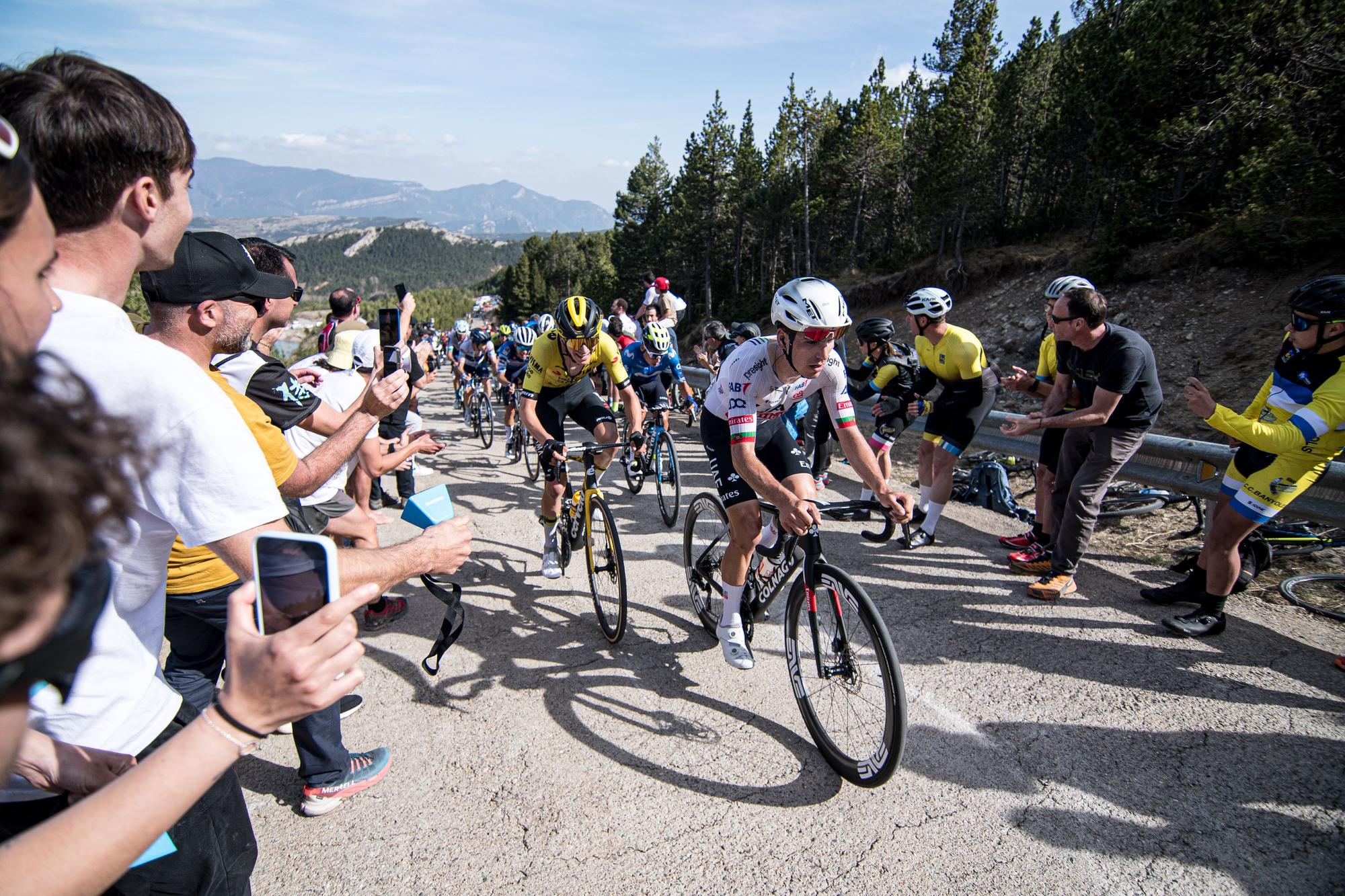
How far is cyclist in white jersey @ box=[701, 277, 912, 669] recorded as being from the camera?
3471mm

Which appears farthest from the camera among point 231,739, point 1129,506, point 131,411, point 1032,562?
point 1129,506

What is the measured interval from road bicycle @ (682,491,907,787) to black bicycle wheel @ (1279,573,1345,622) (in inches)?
139

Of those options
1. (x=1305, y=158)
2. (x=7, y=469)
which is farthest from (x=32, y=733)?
(x=1305, y=158)

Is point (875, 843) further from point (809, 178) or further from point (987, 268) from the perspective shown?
point (809, 178)

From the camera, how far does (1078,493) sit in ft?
15.7

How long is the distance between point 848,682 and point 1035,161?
145 ft

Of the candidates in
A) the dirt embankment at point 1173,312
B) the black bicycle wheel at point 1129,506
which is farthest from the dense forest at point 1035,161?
the black bicycle wheel at point 1129,506

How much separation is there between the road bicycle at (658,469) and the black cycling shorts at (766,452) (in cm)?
248

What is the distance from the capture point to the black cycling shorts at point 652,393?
8734 mm

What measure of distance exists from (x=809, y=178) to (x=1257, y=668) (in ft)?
160

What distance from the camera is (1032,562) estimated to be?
5.22m

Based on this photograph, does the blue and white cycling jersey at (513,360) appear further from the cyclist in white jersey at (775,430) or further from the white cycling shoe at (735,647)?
the white cycling shoe at (735,647)

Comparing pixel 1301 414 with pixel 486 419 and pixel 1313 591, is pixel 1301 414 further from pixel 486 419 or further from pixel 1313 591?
pixel 486 419

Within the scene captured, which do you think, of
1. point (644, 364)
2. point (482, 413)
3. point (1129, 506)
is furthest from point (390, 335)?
point (482, 413)
